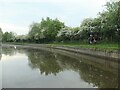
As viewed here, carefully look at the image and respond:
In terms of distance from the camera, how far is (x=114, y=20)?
154ft

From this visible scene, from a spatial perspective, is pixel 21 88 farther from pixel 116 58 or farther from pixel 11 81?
pixel 116 58

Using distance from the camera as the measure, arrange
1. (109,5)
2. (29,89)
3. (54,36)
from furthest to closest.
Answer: (54,36) → (109,5) → (29,89)

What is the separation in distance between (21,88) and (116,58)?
1758 centimetres

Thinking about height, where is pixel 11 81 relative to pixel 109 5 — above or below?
below

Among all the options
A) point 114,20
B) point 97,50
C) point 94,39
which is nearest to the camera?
point 97,50

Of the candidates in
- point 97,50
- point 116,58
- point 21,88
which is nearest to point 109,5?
point 97,50

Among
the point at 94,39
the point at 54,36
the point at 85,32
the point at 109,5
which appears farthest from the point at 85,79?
the point at 54,36

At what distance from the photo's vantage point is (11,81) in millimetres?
21609

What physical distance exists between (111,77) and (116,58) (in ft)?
39.5

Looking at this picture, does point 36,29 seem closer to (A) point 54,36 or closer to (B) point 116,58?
(A) point 54,36

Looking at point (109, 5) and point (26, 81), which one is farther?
point (109, 5)

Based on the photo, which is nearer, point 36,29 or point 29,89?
point 29,89

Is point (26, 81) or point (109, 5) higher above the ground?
point (109, 5)

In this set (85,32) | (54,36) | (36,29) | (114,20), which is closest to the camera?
(114,20)
